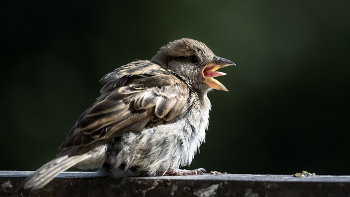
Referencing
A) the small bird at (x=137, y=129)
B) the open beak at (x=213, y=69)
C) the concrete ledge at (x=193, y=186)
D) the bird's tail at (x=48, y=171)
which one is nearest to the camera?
the concrete ledge at (x=193, y=186)

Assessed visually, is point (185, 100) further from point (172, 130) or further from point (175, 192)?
point (175, 192)

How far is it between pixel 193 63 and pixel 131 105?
71 centimetres

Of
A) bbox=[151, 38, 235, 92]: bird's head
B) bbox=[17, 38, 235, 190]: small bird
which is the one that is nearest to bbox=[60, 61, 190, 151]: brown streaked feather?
bbox=[17, 38, 235, 190]: small bird

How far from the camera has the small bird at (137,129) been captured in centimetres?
198

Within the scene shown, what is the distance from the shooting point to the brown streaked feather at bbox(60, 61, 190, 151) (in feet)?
6.57

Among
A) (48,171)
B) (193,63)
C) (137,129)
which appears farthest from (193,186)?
(193,63)

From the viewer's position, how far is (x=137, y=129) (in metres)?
2.08

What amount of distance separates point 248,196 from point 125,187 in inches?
22.1

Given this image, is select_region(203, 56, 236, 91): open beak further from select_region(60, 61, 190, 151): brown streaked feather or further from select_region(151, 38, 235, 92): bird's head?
select_region(60, 61, 190, 151): brown streaked feather

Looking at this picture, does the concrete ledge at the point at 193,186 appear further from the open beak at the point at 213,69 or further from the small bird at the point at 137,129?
the open beak at the point at 213,69

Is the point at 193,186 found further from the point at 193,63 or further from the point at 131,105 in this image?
the point at 193,63

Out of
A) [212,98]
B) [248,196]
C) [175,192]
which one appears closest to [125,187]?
[175,192]

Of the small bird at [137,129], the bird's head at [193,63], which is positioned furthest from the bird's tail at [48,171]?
the bird's head at [193,63]

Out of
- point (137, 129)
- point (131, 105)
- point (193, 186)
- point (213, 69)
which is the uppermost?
point (213, 69)
